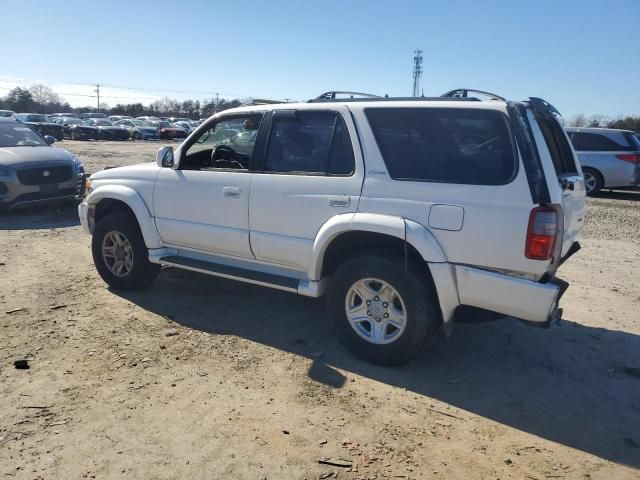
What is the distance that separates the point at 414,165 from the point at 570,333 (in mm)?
2353

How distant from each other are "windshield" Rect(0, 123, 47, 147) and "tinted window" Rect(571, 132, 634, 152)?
12756 millimetres

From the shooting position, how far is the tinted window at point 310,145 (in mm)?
4117

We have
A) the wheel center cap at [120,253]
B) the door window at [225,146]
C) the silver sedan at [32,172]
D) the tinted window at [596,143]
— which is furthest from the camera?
the tinted window at [596,143]

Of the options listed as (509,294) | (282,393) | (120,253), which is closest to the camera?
(509,294)

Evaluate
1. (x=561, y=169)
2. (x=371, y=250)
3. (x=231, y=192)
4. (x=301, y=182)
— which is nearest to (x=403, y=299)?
(x=371, y=250)

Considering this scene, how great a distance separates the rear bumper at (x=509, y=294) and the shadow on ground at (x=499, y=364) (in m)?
0.63

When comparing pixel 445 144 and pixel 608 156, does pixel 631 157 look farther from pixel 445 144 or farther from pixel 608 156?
pixel 445 144

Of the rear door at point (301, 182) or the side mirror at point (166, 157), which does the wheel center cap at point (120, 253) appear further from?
the rear door at point (301, 182)

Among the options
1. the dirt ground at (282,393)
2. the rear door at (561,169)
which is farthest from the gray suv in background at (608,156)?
the rear door at (561,169)

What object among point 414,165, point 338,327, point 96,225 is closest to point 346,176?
point 414,165

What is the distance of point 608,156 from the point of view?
→ 13211mm

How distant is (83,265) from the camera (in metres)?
6.52

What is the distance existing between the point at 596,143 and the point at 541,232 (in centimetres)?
1193

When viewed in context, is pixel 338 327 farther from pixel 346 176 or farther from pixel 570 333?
pixel 570 333
